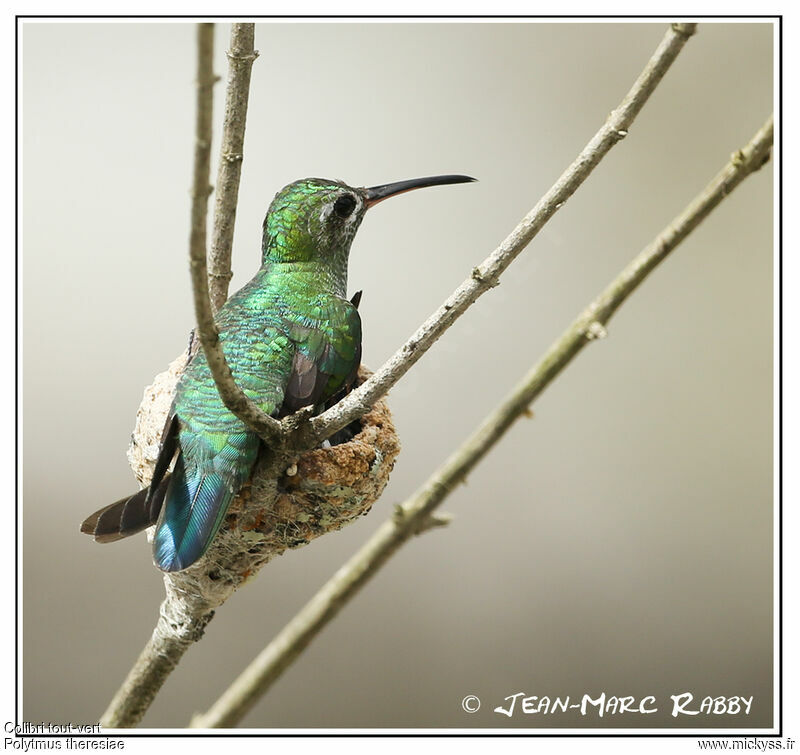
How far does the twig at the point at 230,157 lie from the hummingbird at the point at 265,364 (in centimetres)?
7

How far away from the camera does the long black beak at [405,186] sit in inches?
78.4

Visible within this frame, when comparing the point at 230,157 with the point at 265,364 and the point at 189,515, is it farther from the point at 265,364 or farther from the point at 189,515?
the point at 189,515

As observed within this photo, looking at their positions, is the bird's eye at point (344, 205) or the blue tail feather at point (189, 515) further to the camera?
the bird's eye at point (344, 205)

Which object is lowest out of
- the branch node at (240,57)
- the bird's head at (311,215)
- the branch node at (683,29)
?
the bird's head at (311,215)

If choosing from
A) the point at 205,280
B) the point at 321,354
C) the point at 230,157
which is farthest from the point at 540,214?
the point at 230,157

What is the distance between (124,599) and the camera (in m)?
3.51

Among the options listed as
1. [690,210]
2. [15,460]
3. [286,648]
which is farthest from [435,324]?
[15,460]

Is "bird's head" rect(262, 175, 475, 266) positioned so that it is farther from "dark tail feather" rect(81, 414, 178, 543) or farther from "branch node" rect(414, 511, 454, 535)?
"branch node" rect(414, 511, 454, 535)

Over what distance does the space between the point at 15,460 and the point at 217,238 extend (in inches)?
25.5

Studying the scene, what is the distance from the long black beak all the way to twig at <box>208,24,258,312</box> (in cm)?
40

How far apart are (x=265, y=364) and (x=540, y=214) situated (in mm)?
761

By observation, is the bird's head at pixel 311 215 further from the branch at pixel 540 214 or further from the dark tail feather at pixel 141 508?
the branch at pixel 540 214

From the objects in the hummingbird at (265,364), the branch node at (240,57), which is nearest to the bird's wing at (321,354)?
the hummingbird at (265,364)

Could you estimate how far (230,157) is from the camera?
176 centimetres
